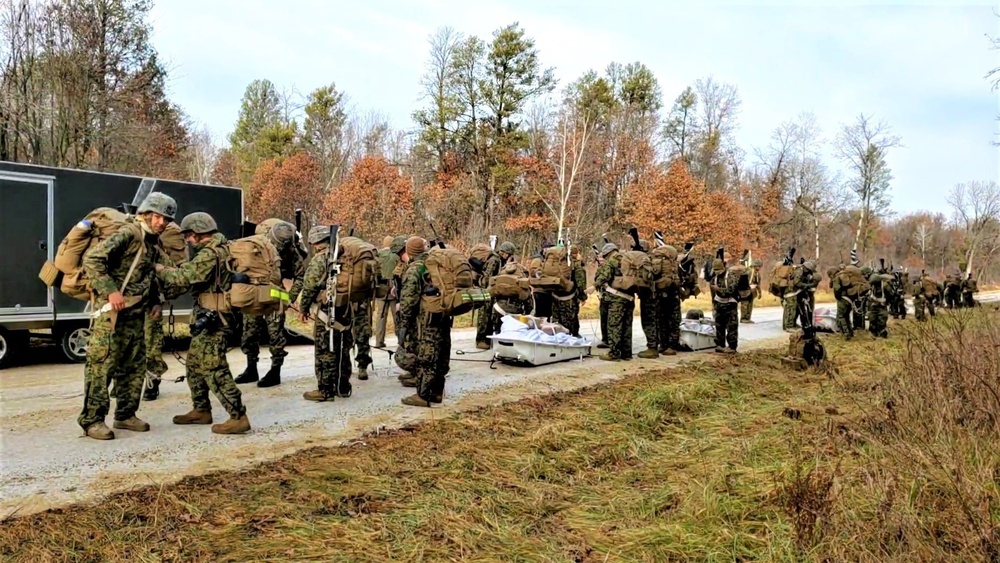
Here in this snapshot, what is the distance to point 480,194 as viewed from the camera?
3497 centimetres

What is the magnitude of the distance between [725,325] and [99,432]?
1133 cm

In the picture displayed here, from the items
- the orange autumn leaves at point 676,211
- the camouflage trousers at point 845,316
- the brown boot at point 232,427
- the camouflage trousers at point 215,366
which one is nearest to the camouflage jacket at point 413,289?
the camouflage trousers at point 215,366

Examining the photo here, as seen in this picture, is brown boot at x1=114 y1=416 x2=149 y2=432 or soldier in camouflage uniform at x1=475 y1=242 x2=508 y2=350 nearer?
brown boot at x1=114 y1=416 x2=149 y2=432

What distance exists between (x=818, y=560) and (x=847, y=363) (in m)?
9.20

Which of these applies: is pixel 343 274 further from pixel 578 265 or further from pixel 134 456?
pixel 578 265

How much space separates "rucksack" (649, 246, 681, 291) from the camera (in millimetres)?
12088

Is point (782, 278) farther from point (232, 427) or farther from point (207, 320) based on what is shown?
point (207, 320)

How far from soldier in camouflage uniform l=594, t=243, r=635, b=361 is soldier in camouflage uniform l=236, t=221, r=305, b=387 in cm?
528

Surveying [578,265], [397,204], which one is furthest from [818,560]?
[397,204]

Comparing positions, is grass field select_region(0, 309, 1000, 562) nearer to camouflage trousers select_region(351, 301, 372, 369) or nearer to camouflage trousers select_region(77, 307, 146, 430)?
camouflage trousers select_region(77, 307, 146, 430)

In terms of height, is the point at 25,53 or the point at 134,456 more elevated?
the point at 25,53

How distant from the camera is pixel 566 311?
43.2 ft

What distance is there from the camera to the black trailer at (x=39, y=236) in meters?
9.54

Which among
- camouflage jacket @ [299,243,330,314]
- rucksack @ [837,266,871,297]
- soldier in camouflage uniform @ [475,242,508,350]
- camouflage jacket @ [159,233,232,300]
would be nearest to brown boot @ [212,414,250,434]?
camouflage jacket @ [159,233,232,300]
